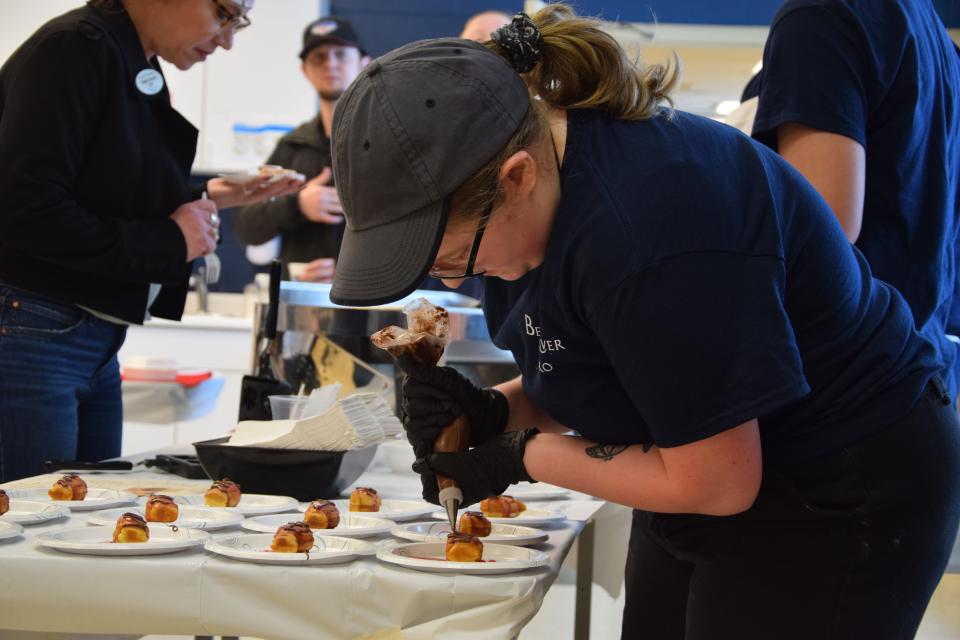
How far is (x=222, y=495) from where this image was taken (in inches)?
56.7

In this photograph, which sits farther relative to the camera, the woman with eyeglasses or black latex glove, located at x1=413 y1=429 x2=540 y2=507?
the woman with eyeglasses

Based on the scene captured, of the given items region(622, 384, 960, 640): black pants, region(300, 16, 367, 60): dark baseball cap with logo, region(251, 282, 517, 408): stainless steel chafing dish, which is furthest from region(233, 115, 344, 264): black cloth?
region(622, 384, 960, 640): black pants

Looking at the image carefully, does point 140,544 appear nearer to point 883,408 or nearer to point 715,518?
point 715,518

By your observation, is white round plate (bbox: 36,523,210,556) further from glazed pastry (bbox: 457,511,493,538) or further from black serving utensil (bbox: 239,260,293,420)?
black serving utensil (bbox: 239,260,293,420)

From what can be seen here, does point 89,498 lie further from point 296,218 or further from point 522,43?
point 296,218

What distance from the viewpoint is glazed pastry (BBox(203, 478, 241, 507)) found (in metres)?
1.44

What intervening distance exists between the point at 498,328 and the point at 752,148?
1.28 feet

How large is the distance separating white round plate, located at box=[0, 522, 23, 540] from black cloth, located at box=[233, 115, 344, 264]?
2491mm

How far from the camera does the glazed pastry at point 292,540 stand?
113 cm

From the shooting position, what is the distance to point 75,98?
182 centimetres

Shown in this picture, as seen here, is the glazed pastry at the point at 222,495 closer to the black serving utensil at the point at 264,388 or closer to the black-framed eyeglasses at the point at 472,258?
the black serving utensil at the point at 264,388

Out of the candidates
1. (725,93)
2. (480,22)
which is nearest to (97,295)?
(480,22)

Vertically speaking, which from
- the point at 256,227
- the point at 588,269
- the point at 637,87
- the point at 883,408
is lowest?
the point at 256,227

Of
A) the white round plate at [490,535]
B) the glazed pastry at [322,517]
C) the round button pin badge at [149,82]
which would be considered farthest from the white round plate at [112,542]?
the round button pin badge at [149,82]
